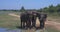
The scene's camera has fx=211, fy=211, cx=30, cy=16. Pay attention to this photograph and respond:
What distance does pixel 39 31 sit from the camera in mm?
17641

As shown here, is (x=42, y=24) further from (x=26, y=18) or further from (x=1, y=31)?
(x=1, y=31)

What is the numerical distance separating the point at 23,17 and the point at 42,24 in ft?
6.46

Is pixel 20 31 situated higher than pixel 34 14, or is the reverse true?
pixel 34 14

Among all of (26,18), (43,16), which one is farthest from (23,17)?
(43,16)

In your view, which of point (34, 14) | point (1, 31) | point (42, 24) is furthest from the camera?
point (42, 24)

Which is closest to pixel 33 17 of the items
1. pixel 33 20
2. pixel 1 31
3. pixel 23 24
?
pixel 33 20

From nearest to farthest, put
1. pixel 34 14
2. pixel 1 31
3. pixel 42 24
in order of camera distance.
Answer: pixel 1 31
pixel 34 14
pixel 42 24

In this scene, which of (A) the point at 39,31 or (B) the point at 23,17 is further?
(B) the point at 23,17

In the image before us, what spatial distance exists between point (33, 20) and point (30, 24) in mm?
467

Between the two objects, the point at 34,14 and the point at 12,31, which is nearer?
the point at 12,31

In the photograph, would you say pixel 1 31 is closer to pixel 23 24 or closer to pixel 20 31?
pixel 20 31

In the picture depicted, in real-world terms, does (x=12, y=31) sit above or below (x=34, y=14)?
below

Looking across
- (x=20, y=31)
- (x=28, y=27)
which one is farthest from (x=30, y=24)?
(x=20, y=31)

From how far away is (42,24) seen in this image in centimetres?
2041
